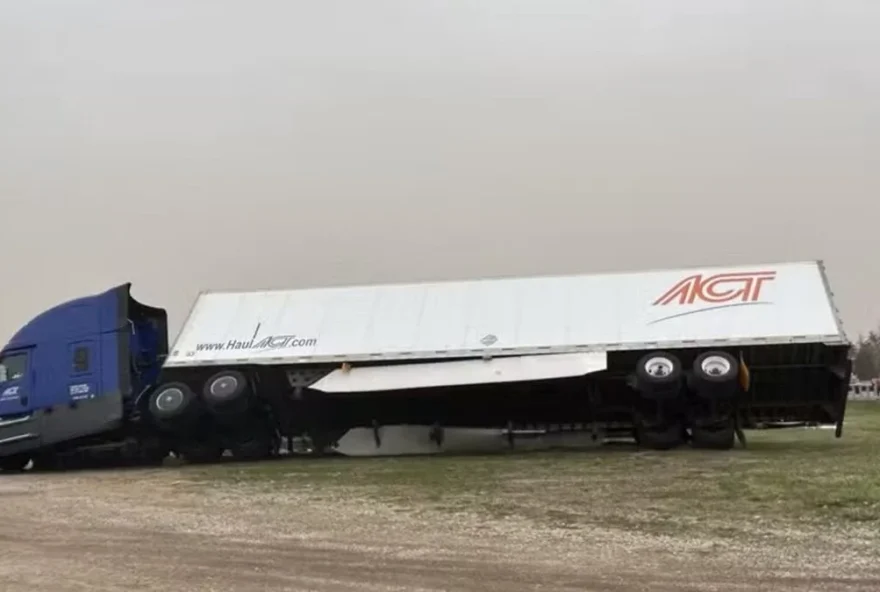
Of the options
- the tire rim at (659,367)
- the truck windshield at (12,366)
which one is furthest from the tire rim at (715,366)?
the truck windshield at (12,366)

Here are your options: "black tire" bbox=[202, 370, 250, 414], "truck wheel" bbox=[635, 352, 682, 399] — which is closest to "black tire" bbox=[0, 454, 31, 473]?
"black tire" bbox=[202, 370, 250, 414]

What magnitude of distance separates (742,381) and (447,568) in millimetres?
9170

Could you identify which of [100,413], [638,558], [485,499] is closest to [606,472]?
[485,499]

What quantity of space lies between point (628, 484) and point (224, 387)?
7.83 metres

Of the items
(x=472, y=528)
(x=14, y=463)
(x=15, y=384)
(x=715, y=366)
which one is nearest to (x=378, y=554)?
(x=472, y=528)

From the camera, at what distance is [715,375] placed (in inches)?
589

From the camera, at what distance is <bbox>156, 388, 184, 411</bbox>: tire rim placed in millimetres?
16891

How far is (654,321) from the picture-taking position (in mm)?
15828

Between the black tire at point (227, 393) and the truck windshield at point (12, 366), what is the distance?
12.3 ft

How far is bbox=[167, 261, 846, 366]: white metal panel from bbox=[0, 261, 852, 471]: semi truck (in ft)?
0.09

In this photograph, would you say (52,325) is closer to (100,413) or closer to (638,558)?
(100,413)

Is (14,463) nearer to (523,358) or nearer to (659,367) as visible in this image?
(523,358)

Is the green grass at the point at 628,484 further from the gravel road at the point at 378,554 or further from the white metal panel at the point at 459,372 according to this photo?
the white metal panel at the point at 459,372

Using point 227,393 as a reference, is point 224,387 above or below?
above
